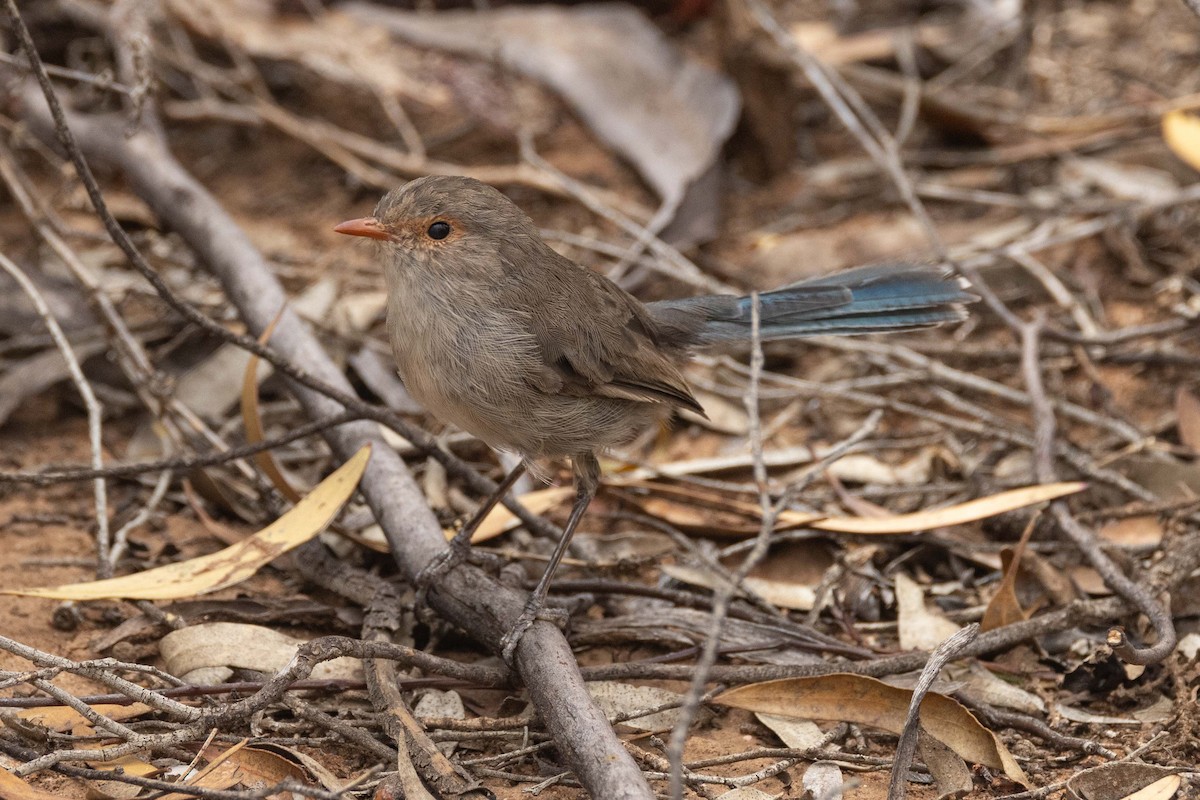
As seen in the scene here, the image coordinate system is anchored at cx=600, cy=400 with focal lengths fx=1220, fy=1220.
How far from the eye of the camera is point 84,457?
4852 millimetres

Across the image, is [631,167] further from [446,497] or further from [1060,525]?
[1060,525]

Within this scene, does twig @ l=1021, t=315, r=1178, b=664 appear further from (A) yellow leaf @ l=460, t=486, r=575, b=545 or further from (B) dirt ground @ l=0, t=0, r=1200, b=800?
(A) yellow leaf @ l=460, t=486, r=575, b=545

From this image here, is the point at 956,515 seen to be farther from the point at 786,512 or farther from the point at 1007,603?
the point at 786,512

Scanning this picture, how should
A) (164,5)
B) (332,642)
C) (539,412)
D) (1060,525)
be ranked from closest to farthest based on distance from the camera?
(332,642)
(539,412)
(1060,525)
(164,5)

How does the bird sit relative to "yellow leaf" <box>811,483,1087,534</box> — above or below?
above

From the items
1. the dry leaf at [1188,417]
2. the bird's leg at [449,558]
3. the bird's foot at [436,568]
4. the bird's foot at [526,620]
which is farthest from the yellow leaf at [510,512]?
the dry leaf at [1188,417]

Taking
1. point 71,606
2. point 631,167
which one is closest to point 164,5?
point 631,167

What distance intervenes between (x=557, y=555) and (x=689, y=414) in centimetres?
182

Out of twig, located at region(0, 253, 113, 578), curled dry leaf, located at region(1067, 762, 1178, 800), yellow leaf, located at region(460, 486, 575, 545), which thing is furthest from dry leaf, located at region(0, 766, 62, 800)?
curled dry leaf, located at region(1067, 762, 1178, 800)

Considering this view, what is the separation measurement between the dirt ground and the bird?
38 cm

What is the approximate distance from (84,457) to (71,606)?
1.14 m

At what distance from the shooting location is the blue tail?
4.60 metres

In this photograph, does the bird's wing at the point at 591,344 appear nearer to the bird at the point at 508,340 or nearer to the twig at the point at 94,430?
the bird at the point at 508,340

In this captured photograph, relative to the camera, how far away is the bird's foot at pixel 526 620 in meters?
3.55
